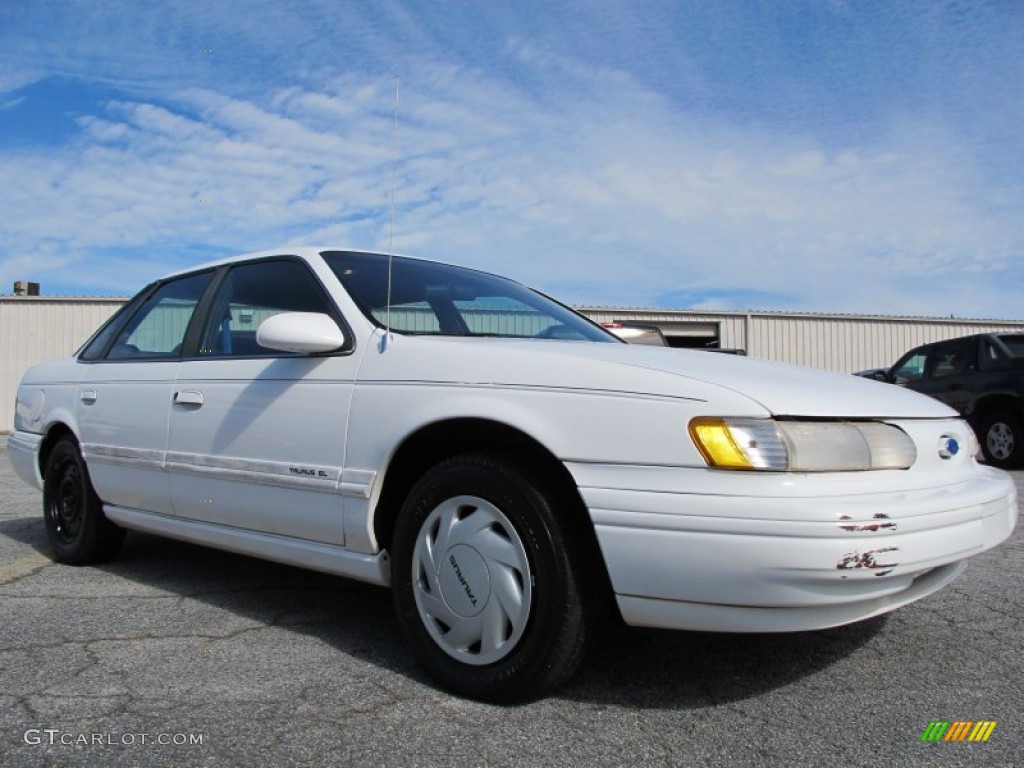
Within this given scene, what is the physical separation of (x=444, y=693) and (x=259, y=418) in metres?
1.22

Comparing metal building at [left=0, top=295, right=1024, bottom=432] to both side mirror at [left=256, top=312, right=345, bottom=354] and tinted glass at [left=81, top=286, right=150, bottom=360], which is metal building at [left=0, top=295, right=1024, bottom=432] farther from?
side mirror at [left=256, top=312, right=345, bottom=354]

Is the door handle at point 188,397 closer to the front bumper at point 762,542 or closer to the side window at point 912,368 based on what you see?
the front bumper at point 762,542

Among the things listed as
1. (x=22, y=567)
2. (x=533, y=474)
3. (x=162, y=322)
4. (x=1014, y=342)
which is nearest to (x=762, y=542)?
(x=533, y=474)

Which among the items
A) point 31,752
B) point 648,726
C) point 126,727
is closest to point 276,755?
point 126,727

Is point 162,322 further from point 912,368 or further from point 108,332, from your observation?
point 912,368

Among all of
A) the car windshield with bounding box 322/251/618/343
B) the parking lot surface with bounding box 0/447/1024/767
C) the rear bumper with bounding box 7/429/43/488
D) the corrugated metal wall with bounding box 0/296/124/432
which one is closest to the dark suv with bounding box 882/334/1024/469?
the parking lot surface with bounding box 0/447/1024/767

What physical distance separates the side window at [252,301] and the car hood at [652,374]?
657 millimetres

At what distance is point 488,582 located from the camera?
94.4 inches

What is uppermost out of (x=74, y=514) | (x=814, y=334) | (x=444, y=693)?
(x=814, y=334)

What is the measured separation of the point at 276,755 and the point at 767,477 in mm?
1380

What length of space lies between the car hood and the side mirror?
16cm

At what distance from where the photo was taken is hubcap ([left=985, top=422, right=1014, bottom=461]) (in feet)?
29.3

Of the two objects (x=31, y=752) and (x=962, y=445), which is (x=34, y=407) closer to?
(x=31, y=752)

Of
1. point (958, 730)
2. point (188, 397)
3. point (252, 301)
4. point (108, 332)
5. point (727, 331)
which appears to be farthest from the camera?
point (727, 331)
